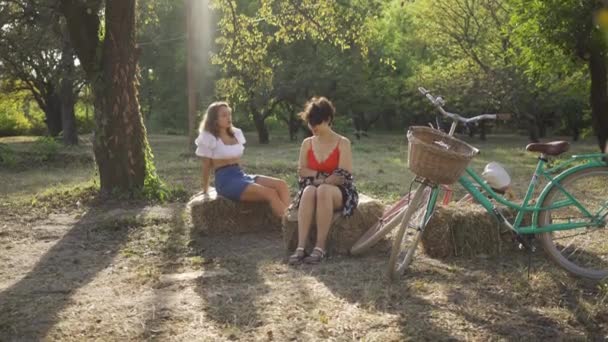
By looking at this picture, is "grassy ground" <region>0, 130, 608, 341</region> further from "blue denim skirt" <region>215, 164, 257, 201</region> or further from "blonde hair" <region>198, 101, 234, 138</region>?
"blonde hair" <region>198, 101, 234, 138</region>

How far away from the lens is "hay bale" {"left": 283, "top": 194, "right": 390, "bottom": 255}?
203 inches

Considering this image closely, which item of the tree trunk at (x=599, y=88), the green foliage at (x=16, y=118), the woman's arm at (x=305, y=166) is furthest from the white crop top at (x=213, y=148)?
the green foliage at (x=16, y=118)

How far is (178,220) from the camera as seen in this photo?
7078 mm

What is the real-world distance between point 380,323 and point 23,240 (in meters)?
4.48

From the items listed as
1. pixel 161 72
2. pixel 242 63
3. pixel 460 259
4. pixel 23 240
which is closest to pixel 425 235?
pixel 460 259

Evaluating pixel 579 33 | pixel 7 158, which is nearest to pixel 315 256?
pixel 579 33

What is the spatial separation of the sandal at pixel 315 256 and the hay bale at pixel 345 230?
0.26m

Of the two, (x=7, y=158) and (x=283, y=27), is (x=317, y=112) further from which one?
(x=7, y=158)

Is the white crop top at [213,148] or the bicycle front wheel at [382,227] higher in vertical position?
the white crop top at [213,148]

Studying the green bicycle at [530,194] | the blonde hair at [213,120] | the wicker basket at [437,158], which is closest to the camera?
the wicker basket at [437,158]

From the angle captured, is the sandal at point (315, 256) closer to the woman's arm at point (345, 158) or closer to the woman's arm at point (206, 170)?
the woman's arm at point (345, 158)

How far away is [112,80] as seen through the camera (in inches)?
317

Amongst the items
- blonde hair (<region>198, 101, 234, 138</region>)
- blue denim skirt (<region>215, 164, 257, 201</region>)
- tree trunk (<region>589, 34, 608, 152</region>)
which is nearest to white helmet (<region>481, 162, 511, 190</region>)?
blue denim skirt (<region>215, 164, 257, 201</region>)

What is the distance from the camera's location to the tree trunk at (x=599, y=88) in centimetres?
1287
